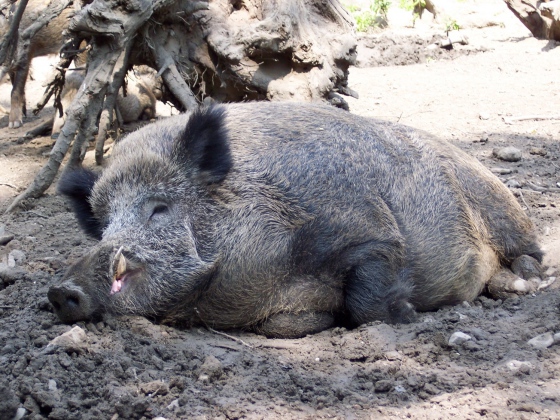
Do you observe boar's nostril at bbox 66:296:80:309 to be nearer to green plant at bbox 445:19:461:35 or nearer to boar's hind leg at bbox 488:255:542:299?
boar's hind leg at bbox 488:255:542:299

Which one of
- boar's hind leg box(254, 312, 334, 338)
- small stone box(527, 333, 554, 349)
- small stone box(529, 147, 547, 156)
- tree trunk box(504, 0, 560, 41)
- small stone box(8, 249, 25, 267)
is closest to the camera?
small stone box(527, 333, 554, 349)

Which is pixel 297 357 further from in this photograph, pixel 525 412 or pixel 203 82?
pixel 203 82

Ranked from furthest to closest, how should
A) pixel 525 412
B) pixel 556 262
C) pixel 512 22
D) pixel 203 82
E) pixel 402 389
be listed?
1. pixel 512 22
2. pixel 203 82
3. pixel 556 262
4. pixel 402 389
5. pixel 525 412

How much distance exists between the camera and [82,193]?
14.6ft

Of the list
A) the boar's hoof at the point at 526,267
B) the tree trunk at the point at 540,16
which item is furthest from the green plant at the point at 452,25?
the boar's hoof at the point at 526,267

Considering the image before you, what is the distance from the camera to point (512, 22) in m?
14.8

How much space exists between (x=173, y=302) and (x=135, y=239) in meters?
0.42

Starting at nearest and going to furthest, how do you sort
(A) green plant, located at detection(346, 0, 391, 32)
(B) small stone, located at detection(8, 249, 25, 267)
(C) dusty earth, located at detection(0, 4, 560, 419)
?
(C) dusty earth, located at detection(0, 4, 560, 419), (B) small stone, located at detection(8, 249, 25, 267), (A) green plant, located at detection(346, 0, 391, 32)

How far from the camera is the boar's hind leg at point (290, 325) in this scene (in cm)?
423

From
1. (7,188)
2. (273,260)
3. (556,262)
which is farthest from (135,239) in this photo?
(7,188)

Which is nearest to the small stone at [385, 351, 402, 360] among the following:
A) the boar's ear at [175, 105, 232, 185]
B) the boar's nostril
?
the boar's ear at [175, 105, 232, 185]

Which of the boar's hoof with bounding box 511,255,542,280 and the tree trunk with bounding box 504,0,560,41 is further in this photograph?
the tree trunk with bounding box 504,0,560,41

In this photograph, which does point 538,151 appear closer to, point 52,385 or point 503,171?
point 503,171

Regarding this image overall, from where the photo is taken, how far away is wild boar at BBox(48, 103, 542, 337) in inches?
155
